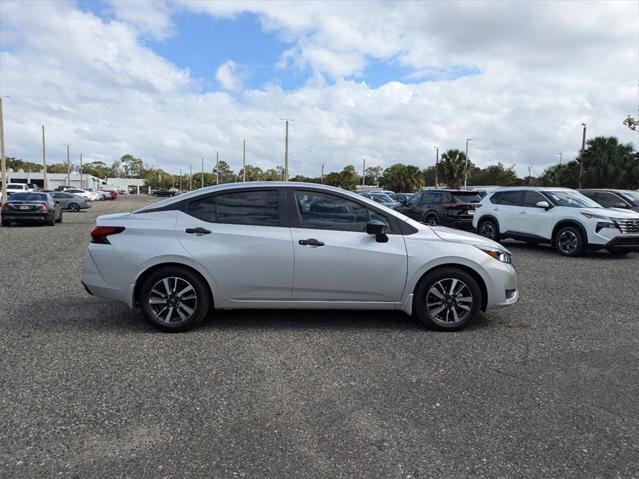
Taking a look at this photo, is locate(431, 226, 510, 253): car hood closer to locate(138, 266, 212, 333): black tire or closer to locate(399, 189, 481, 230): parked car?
locate(138, 266, 212, 333): black tire

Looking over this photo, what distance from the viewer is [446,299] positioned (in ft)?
18.2

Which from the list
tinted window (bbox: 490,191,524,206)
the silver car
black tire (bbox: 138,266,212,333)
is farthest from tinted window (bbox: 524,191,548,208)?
black tire (bbox: 138,266,212,333)

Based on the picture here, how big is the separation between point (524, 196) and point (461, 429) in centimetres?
1150

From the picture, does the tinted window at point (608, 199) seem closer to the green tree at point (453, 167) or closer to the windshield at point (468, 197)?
the windshield at point (468, 197)

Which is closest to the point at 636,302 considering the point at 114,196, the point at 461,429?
the point at 461,429

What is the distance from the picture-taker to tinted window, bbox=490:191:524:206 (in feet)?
45.3

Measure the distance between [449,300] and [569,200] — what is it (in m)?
8.78

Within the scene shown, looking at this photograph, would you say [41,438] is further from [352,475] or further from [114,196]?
[114,196]

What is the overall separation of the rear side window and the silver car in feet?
0.04

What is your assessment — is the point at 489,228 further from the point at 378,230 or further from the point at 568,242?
the point at 378,230

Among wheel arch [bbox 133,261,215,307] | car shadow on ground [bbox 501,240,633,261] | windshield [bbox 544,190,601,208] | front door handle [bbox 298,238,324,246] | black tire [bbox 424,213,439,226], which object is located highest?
windshield [bbox 544,190,601,208]

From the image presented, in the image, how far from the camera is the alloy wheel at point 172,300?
17.7ft

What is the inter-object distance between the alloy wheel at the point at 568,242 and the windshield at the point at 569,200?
716 mm

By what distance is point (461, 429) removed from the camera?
3395 millimetres
